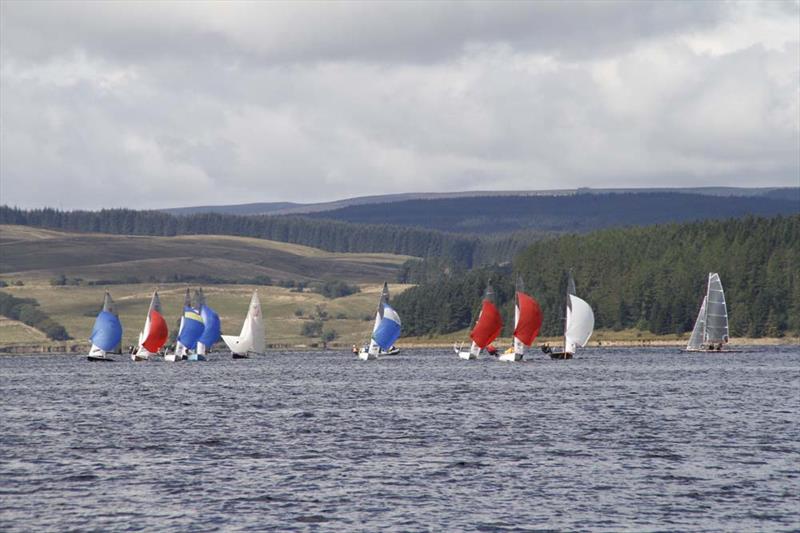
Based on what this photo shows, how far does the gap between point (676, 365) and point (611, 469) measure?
106 meters

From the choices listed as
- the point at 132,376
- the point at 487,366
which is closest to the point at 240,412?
the point at 132,376

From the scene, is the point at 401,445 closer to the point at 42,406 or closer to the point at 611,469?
the point at 611,469

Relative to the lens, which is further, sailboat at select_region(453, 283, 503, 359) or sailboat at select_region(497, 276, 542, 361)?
sailboat at select_region(453, 283, 503, 359)

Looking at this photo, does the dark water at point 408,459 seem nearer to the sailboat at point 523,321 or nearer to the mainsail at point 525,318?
the mainsail at point 525,318

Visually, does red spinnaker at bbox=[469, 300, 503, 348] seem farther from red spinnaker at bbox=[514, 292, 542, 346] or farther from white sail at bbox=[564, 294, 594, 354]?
red spinnaker at bbox=[514, 292, 542, 346]

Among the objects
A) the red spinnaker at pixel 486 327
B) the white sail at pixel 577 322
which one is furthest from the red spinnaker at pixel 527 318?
the red spinnaker at pixel 486 327

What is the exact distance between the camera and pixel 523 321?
169 meters

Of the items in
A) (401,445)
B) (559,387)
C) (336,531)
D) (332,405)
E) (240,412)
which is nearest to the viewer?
(336,531)

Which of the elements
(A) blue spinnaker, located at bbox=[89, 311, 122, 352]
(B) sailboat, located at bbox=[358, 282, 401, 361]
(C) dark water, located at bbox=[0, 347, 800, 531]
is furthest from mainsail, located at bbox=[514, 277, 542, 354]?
(A) blue spinnaker, located at bbox=[89, 311, 122, 352]

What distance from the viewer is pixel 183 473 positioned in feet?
184

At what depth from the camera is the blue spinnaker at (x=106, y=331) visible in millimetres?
187750

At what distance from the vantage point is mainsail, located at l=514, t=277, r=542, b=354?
166750mm

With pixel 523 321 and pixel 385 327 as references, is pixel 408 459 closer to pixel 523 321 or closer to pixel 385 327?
pixel 523 321

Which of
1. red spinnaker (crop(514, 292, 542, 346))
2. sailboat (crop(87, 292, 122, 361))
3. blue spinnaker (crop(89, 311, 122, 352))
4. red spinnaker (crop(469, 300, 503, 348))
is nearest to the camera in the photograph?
red spinnaker (crop(514, 292, 542, 346))
